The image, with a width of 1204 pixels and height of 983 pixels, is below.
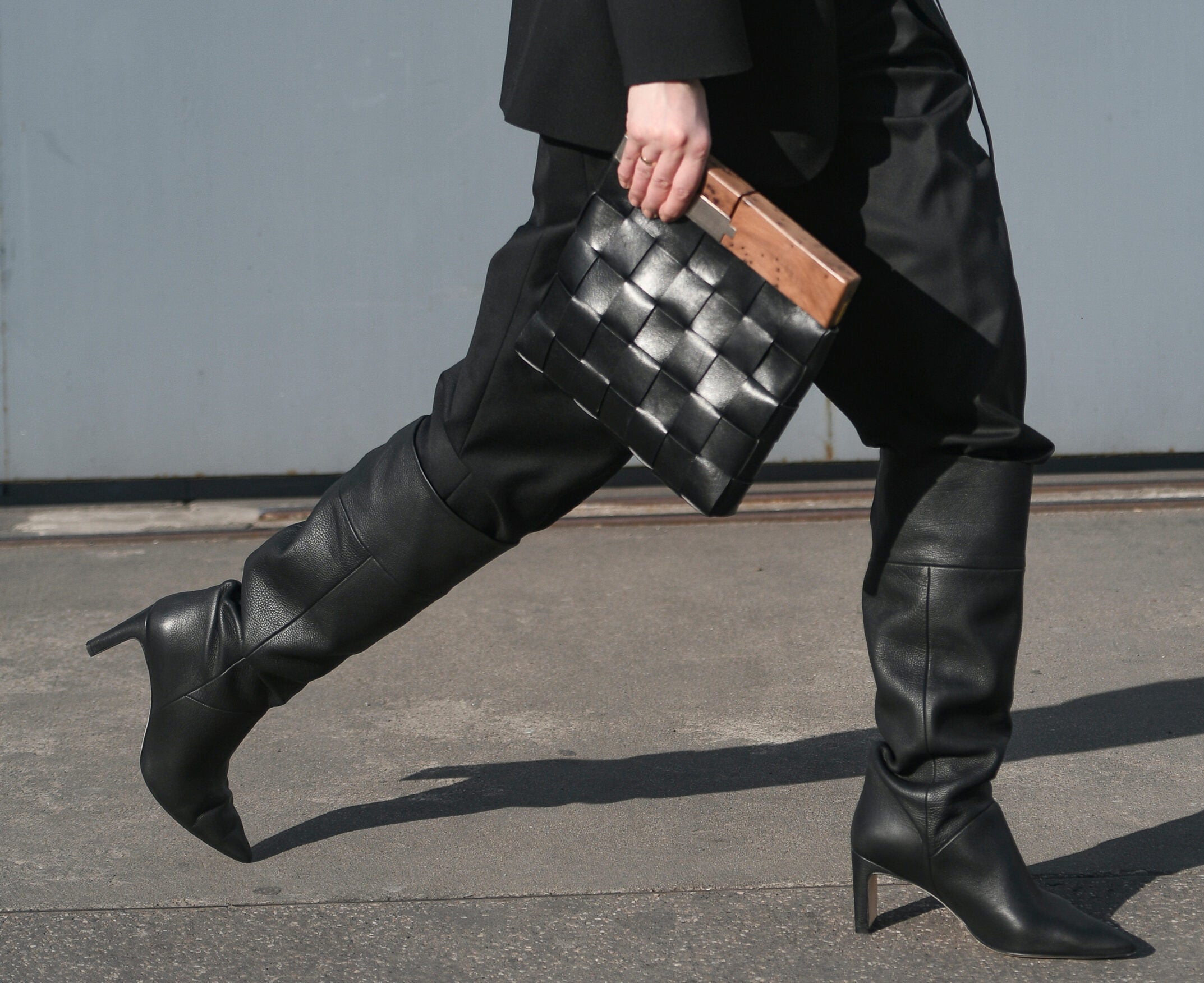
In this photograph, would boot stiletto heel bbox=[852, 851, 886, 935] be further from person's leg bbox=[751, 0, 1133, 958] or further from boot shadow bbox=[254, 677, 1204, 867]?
boot shadow bbox=[254, 677, 1204, 867]

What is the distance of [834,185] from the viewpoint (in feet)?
5.16

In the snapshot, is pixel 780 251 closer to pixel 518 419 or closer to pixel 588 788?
pixel 518 419

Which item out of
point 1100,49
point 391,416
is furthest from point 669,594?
point 1100,49

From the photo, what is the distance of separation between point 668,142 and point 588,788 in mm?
1158

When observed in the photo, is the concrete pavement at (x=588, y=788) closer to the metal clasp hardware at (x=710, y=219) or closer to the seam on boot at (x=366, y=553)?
the seam on boot at (x=366, y=553)

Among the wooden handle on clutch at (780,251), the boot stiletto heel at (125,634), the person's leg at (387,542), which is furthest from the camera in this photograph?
the boot stiletto heel at (125,634)

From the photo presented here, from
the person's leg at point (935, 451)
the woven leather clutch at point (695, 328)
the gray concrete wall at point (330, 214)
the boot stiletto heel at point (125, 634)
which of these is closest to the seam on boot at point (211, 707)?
the boot stiletto heel at point (125, 634)

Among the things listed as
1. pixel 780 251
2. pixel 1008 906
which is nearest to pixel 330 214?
pixel 780 251

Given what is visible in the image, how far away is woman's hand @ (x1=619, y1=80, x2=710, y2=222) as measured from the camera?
1415 millimetres

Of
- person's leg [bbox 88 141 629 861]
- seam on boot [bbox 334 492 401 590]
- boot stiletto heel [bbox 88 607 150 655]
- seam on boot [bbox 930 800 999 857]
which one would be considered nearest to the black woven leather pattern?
person's leg [bbox 88 141 629 861]

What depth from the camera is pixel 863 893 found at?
1.72 m

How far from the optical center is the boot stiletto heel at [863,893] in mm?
1710

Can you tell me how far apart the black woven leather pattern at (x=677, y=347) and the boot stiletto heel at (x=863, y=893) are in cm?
52

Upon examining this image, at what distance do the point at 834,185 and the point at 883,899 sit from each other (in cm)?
93
